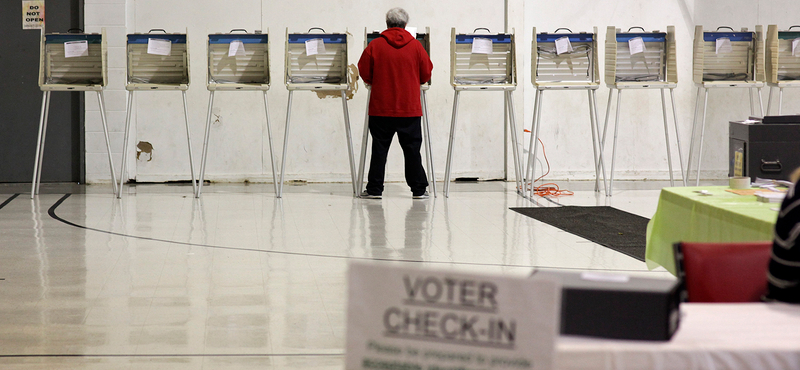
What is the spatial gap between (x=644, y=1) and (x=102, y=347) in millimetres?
6804

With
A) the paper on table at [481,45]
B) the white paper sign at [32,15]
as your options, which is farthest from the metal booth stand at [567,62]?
the white paper sign at [32,15]

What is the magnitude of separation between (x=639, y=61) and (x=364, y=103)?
264cm

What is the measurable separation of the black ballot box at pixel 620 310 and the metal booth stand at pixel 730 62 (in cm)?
594

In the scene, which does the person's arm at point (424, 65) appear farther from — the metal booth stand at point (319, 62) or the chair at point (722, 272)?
the chair at point (722, 272)

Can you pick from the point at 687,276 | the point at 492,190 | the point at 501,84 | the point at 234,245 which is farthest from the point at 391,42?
the point at 687,276

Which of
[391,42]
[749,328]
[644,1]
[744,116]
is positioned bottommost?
[749,328]

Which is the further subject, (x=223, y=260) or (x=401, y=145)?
(x=401, y=145)

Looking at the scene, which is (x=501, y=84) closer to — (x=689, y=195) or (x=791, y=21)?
(x=791, y=21)

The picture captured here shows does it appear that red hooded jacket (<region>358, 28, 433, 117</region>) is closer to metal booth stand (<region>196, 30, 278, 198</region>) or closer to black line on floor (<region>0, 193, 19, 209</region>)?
metal booth stand (<region>196, 30, 278, 198</region>)

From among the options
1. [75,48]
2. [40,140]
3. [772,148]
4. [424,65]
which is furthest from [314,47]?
[772,148]

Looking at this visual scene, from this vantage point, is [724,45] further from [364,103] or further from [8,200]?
[8,200]

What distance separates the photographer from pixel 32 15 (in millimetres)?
7590

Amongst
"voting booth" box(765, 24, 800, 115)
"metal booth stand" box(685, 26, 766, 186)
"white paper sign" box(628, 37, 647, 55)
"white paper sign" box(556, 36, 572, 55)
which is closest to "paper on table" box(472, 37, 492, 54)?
"white paper sign" box(556, 36, 572, 55)

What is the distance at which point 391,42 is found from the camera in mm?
6555
